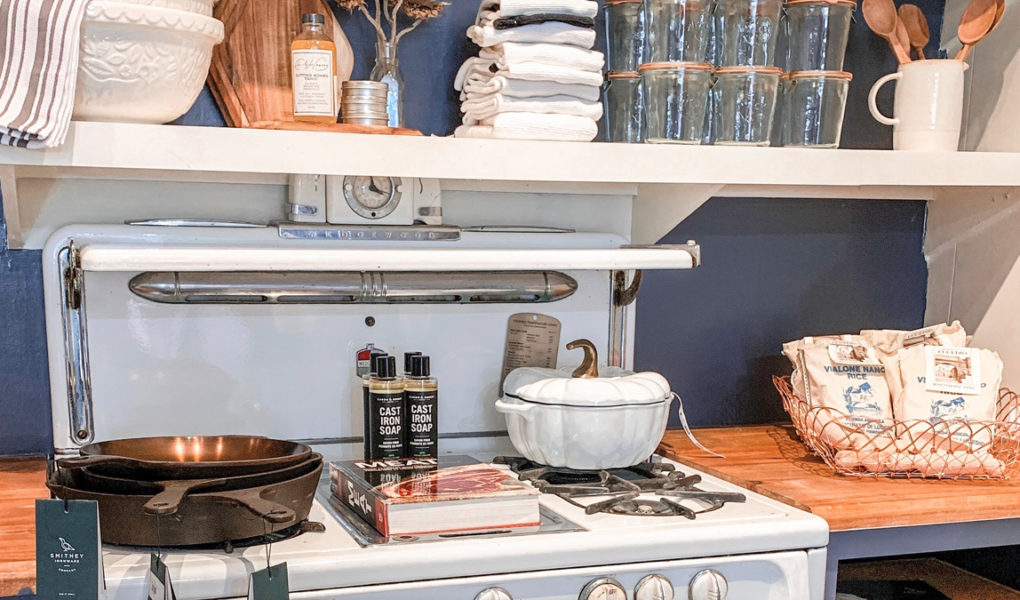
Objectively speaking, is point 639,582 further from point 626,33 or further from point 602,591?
point 626,33

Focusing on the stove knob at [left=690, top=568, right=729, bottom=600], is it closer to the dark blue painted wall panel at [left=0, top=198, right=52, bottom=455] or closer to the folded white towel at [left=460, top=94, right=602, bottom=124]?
the folded white towel at [left=460, top=94, right=602, bottom=124]

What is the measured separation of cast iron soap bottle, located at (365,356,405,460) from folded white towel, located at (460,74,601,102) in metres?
0.48

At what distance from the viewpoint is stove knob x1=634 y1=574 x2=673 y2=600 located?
1.36 meters

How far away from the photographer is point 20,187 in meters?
1.60

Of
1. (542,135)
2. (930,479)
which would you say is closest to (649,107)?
(542,135)

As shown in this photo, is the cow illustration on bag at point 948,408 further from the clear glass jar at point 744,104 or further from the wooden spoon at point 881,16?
the wooden spoon at point 881,16

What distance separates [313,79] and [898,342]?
1214mm

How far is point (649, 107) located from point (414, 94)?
1.47ft

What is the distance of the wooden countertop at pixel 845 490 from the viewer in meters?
1.51

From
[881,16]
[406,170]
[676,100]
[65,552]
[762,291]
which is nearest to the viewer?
[65,552]

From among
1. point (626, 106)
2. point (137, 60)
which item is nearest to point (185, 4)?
point (137, 60)

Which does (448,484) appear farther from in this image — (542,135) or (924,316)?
(924,316)

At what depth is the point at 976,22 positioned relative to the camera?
1.89m

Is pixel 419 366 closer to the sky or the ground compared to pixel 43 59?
closer to the ground
